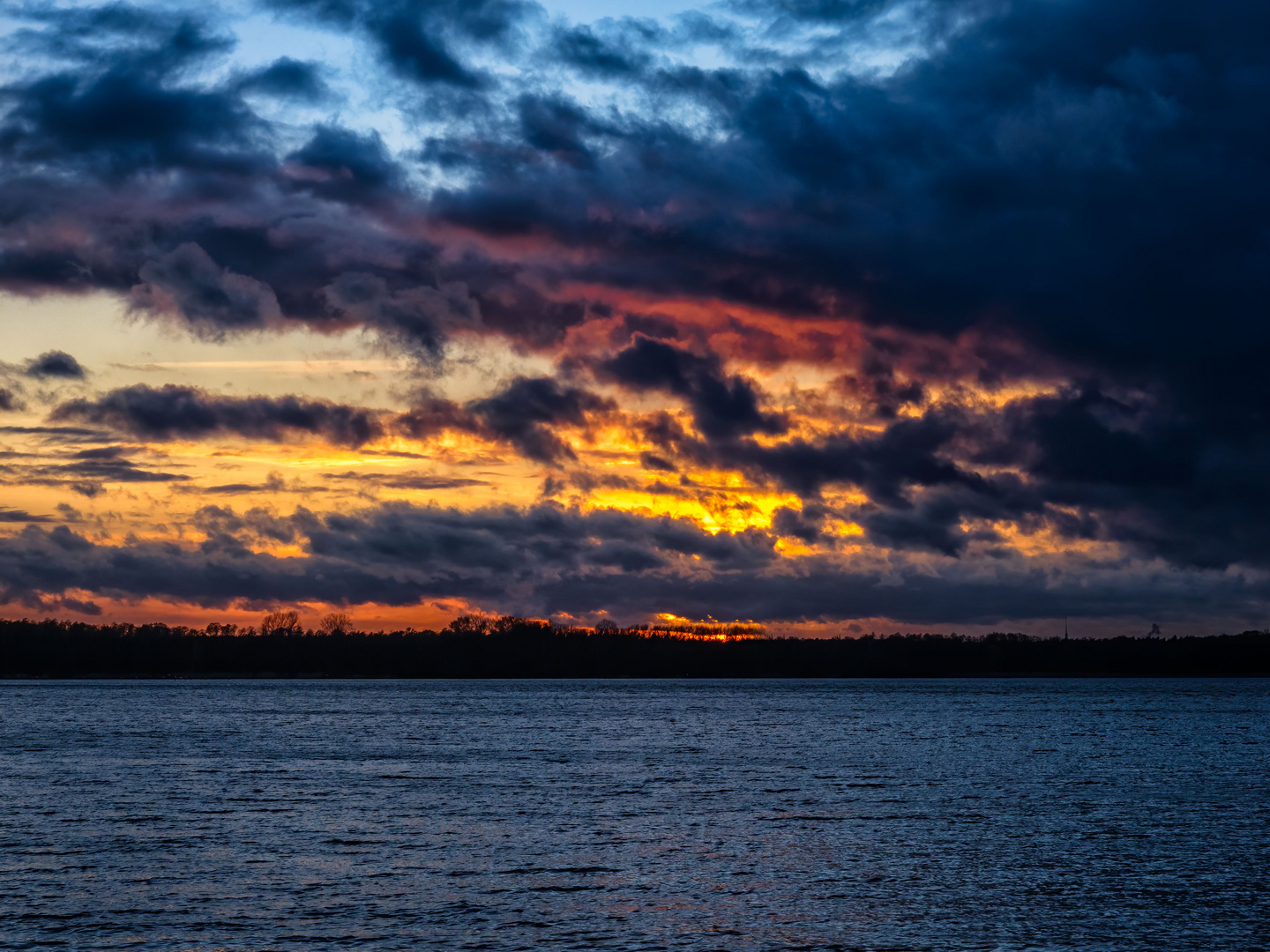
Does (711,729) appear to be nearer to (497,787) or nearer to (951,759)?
(951,759)

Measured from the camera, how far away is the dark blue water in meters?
34.2

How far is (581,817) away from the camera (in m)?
58.6

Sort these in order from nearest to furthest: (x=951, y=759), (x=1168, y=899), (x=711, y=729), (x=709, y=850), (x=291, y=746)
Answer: (x=1168, y=899) → (x=709, y=850) → (x=951, y=759) → (x=291, y=746) → (x=711, y=729)

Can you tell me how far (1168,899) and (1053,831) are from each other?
1683 centimetres

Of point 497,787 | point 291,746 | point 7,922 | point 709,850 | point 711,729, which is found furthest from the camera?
point 711,729

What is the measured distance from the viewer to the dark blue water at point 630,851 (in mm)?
34188

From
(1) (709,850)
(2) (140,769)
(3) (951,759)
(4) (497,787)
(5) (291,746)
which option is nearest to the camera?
(1) (709,850)

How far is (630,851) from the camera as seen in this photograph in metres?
47.9

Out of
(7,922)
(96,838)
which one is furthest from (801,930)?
(96,838)

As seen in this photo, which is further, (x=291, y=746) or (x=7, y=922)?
(x=291, y=746)

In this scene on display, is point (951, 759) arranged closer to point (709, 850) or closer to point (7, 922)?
point (709, 850)

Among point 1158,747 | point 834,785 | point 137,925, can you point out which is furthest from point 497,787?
point 1158,747

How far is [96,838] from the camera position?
164 feet

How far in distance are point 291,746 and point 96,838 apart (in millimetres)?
63492
